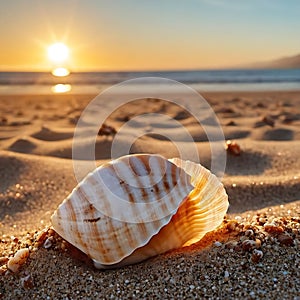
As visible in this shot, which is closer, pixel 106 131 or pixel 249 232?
pixel 249 232

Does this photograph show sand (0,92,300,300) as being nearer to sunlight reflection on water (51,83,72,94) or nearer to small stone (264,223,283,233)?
small stone (264,223,283,233)

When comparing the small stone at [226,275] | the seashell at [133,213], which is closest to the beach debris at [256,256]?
the small stone at [226,275]

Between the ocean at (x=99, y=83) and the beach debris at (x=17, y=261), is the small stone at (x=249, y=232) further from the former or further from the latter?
the ocean at (x=99, y=83)

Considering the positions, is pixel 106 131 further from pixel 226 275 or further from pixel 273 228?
pixel 226 275

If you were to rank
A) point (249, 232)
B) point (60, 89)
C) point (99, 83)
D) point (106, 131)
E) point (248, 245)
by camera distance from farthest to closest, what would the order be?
point (99, 83), point (60, 89), point (106, 131), point (249, 232), point (248, 245)

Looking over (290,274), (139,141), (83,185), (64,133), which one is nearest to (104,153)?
(139,141)

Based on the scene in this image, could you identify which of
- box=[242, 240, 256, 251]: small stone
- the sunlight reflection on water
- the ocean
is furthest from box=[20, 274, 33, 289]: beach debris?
the sunlight reflection on water

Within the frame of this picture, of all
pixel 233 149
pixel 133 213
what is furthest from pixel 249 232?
pixel 233 149
